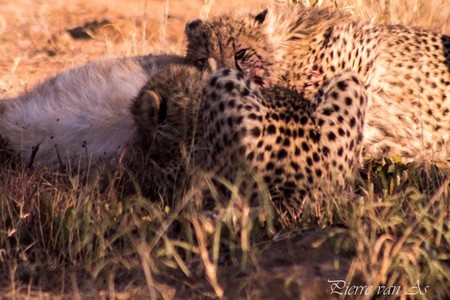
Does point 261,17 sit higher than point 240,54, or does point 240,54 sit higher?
point 261,17

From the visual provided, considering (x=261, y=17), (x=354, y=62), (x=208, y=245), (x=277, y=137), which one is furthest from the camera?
(x=261, y=17)

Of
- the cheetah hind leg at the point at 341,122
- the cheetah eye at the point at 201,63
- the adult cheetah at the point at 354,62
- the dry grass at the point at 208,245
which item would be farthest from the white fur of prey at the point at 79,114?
the cheetah hind leg at the point at 341,122

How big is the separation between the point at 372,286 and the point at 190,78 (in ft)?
6.90

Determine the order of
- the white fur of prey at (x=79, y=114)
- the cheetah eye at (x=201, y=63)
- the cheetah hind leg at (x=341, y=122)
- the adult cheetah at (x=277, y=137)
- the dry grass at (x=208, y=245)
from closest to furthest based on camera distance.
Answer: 1. the dry grass at (x=208, y=245)
2. the adult cheetah at (x=277, y=137)
3. the cheetah hind leg at (x=341, y=122)
4. the white fur of prey at (x=79, y=114)
5. the cheetah eye at (x=201, y=63)

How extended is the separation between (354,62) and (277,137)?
47.2 inches

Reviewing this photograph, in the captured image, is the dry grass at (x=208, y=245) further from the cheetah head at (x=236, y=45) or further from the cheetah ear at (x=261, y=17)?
the cheetah ear at (x=261, y=17)

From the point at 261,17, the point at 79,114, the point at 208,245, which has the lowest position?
the point at 79,114

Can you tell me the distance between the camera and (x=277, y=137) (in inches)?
155

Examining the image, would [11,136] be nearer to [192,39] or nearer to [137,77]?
[137,77]

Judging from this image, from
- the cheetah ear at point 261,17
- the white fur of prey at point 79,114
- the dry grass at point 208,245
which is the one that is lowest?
the white fur of prey at point 79,114

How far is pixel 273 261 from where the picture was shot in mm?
3029

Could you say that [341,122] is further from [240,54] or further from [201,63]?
[201,63]

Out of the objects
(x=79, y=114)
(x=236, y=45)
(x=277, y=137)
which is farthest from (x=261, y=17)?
(x=277, y=137)

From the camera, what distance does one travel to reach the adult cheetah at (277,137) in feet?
12.7
